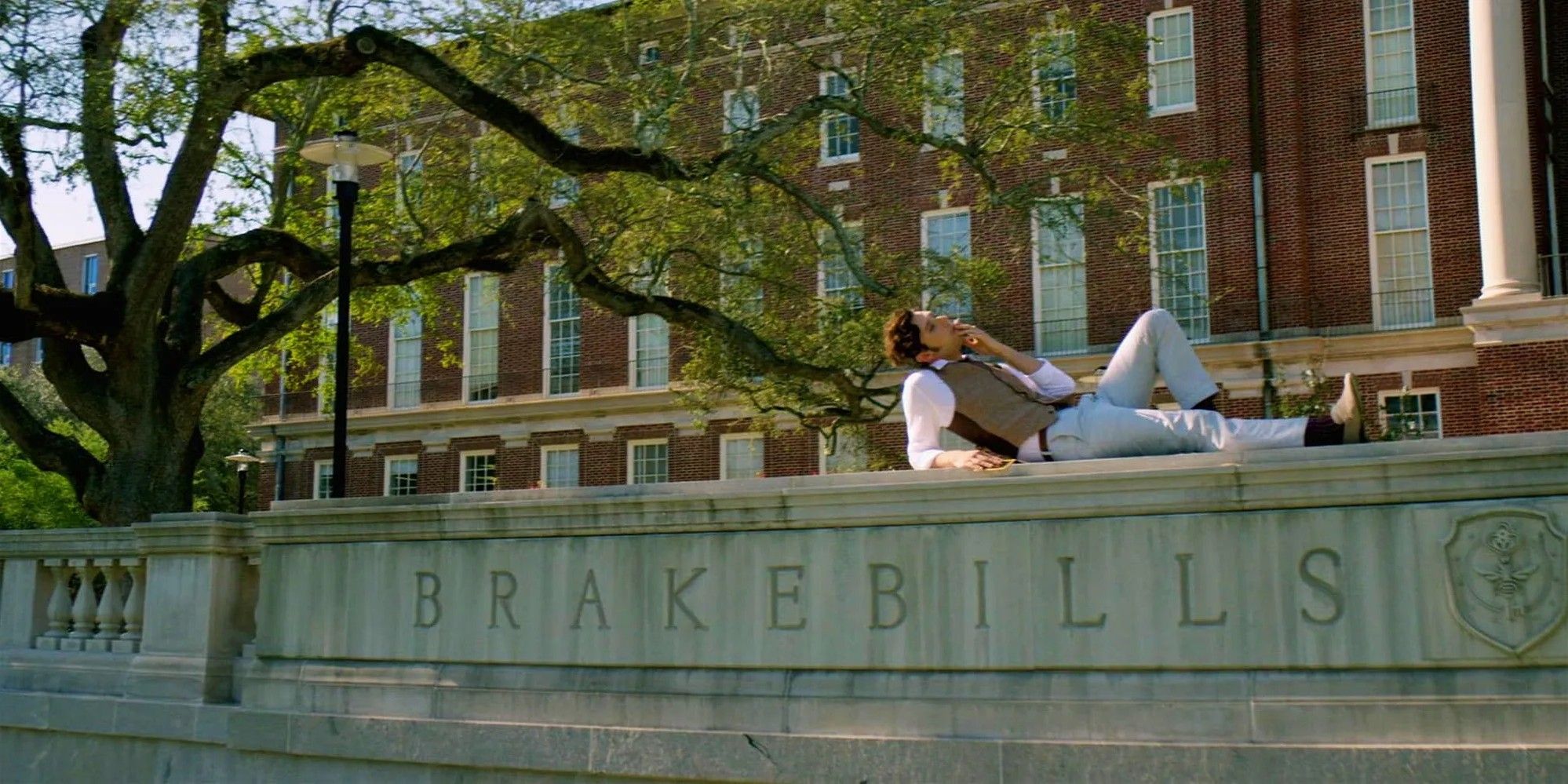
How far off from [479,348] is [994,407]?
3998cm

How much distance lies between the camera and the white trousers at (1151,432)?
23.2ft

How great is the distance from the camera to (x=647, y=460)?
43.8 m

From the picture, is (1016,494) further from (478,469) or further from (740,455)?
(478,469)

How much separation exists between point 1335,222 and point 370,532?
2946 cm

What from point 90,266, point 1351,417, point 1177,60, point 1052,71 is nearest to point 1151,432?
point 1351,417

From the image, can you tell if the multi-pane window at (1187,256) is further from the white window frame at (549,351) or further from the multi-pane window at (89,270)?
the multi-pane window at (89,270)

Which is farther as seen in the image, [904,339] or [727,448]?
[727,448]

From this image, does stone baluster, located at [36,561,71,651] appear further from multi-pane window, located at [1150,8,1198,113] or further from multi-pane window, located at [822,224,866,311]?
multi-pane window, located at [1150,8,1198,113]

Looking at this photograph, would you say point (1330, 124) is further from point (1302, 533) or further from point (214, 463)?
point (214, 463)

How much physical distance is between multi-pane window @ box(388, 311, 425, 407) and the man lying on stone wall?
4080 centimetres

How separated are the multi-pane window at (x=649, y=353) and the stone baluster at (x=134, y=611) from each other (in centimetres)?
3244

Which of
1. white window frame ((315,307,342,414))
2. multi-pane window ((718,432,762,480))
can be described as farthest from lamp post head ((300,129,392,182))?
multi-pane window ((718,432,762,480))

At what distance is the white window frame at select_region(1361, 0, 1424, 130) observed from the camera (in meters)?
34.3

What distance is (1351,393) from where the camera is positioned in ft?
23.0
